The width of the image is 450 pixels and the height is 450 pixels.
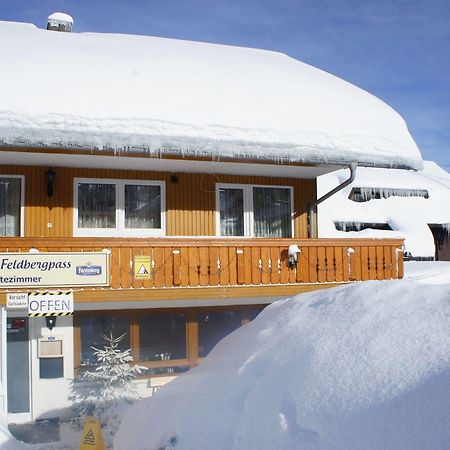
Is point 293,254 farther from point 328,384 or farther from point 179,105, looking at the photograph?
point 328,384

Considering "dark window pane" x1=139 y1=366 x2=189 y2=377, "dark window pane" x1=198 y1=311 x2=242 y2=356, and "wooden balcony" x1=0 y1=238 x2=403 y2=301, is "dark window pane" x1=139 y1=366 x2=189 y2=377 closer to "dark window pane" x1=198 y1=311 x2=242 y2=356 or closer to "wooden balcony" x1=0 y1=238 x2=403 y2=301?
"dark window pane" x1=198 y1=311 x2=242 y2=356

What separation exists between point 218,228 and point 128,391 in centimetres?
426

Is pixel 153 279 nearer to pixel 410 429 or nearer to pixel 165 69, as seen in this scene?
pixel 165 69

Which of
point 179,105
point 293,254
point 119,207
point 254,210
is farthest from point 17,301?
point 254,210

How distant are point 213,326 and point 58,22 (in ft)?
29.1

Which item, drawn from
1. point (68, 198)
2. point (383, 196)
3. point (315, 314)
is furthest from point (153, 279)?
point (383, 196)

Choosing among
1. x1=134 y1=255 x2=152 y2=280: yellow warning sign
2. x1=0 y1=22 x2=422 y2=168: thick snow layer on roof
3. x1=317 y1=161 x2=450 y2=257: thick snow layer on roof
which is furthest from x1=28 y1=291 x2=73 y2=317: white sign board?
x1=317 y1=161 x2=450 y2=257: thick snow layer on roof

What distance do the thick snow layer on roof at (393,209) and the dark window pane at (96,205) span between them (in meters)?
20.9

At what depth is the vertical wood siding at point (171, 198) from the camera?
12.7 m

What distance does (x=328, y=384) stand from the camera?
5.36m

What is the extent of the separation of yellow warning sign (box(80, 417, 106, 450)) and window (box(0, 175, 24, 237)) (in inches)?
218

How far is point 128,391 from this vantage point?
456 inches

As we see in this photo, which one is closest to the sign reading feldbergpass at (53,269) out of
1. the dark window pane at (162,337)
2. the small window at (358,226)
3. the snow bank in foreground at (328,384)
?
the dark window pane at (162,337)

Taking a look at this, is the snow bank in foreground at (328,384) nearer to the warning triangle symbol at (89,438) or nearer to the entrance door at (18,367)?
the warning triangle symbol at (89,438)
